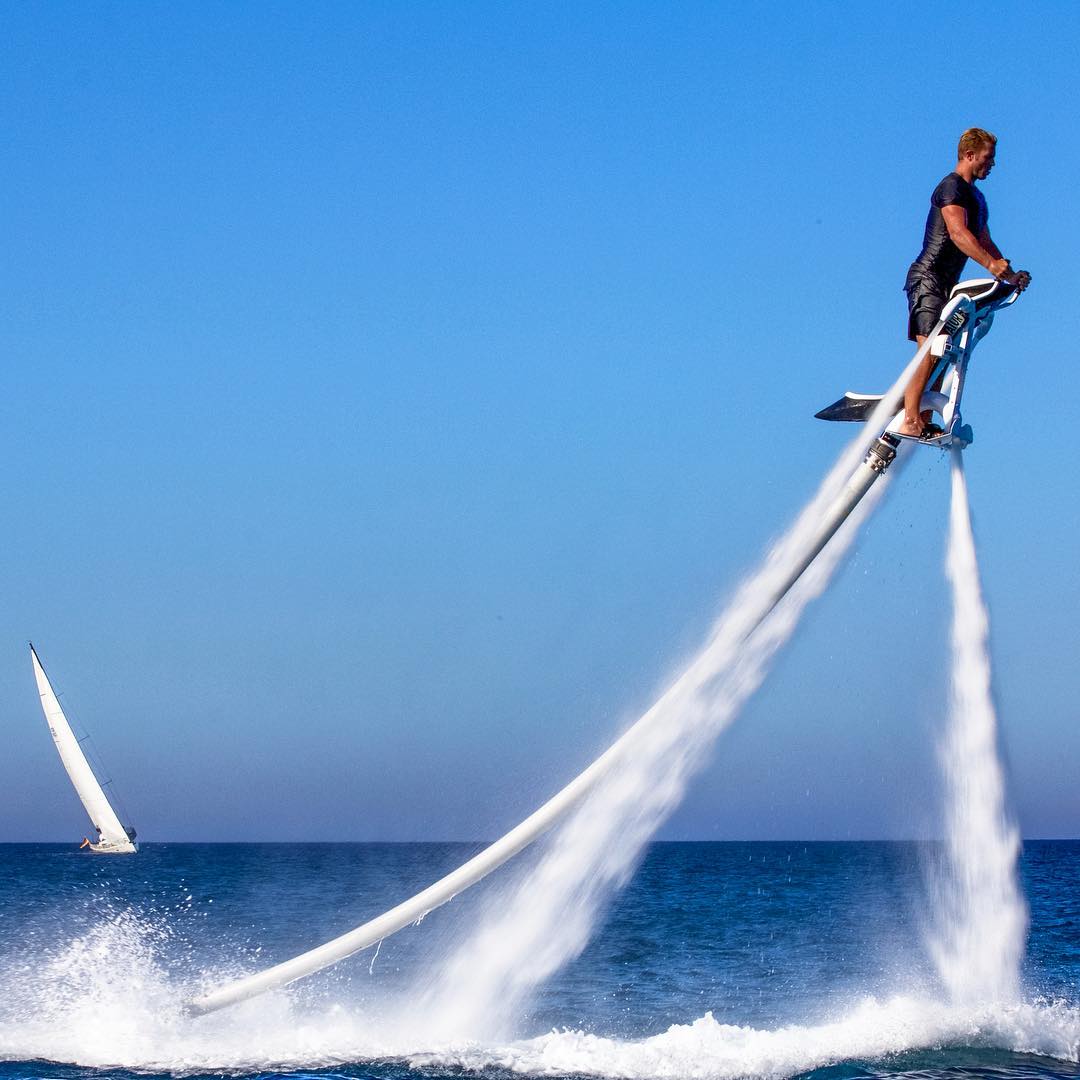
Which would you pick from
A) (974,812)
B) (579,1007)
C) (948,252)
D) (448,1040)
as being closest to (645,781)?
(974,812)

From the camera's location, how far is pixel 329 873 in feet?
325

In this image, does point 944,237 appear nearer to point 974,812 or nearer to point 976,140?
point 976,140

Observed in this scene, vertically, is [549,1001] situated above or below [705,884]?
above

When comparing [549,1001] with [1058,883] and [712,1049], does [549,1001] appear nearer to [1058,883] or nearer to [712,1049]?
[712,1049]

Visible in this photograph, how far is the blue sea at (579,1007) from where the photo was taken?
1975 centimetres

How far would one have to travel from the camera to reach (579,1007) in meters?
28.7

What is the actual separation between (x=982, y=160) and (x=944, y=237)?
2.33 feet

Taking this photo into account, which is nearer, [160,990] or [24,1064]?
[24,1064]

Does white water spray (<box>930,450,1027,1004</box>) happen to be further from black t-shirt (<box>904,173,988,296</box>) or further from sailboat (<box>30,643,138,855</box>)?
sailboat (<box>30,643,138,855</box>)

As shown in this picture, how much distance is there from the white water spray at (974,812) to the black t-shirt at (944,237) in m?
1.57

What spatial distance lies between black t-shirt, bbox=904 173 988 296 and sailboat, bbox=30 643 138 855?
3376 inches

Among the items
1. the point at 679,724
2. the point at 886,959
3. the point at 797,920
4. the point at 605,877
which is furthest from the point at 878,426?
the point at 797,920

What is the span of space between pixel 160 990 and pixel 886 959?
64.6 feet

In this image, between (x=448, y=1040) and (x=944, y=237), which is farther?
(x=448, y=1040)
